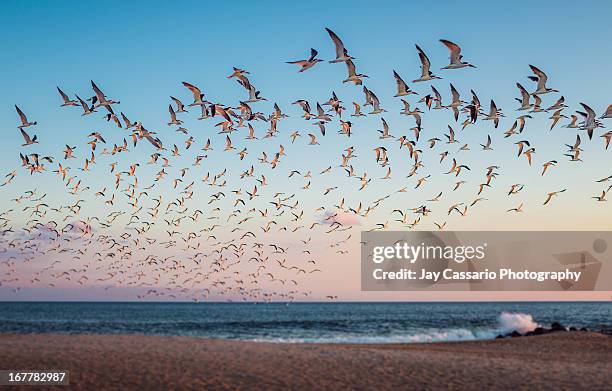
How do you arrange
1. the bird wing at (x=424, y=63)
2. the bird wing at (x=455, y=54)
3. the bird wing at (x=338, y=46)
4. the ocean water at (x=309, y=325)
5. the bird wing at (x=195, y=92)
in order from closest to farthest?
the bird wing at (x=338, y=46), the bird wing at (x=455, y=54), the bird wing at (x=424, y=63), the bird wing at (x=195, y=92), the ocean water at (x=309, y=325)

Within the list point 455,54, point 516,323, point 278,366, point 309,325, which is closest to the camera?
point 278,366

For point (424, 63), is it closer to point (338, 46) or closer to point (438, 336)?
point (338, 46)

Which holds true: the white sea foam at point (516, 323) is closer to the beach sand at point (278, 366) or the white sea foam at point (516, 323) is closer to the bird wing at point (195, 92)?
the beach sand at point (278, 366)

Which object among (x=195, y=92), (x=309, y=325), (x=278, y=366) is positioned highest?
(x=195, y=92)

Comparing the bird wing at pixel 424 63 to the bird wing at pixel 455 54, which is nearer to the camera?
the bird wing at pixel 455 54

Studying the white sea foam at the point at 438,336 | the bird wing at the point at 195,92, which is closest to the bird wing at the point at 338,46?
the bird wing at the point at 195,92

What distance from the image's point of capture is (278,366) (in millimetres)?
22625

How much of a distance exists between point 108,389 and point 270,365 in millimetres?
6532

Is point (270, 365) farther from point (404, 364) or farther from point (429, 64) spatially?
point (429, 64)

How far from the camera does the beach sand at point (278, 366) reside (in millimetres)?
19500

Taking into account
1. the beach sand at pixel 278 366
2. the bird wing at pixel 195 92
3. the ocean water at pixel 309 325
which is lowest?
the ocean water at pixel 309 325

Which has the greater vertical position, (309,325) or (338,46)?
(338,46)

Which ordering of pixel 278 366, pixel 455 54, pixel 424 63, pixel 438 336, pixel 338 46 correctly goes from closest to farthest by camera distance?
pixel 278 366, pixel 338 46, pixel 455 54, pixel 424 63, pixel 438 336

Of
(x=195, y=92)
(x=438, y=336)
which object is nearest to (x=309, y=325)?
(x=438, y=336)
